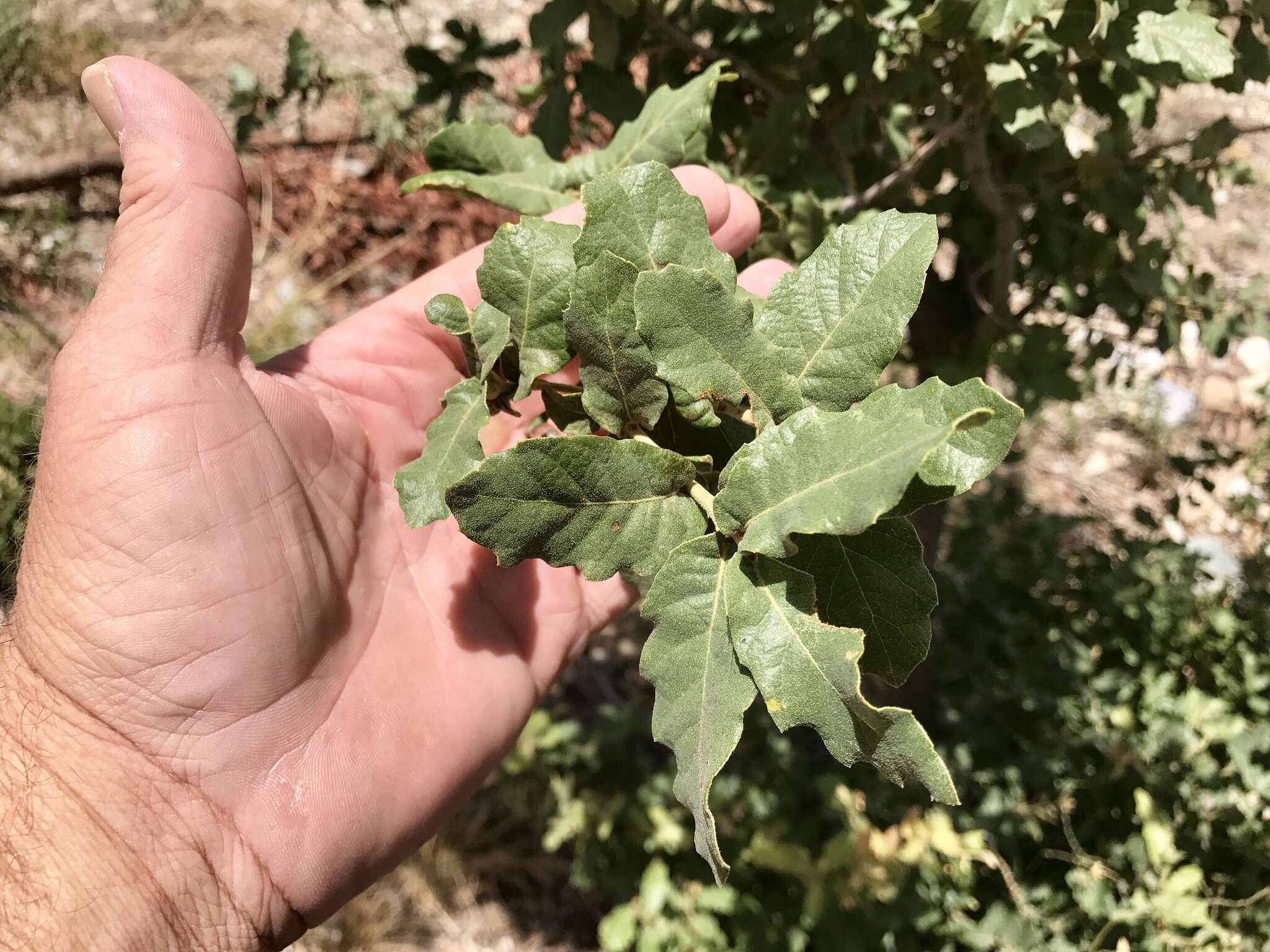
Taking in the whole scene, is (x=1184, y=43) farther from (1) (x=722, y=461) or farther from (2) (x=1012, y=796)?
(2) (x=1012, y=796)

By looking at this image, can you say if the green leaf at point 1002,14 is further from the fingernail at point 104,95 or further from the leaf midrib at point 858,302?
the fingernail at point 104,95

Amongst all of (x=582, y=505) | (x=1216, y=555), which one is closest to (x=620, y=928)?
(x=582, y=505)

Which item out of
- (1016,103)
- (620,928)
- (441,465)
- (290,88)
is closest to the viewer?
(441,465)

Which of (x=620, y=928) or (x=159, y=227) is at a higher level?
(x=159, y=227)

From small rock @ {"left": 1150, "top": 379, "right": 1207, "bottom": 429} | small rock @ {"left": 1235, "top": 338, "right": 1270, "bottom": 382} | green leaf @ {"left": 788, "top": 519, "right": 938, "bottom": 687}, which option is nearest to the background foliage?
green leaf @ {"left": 788, "top": 519, "right": 938, "bottom": 687}

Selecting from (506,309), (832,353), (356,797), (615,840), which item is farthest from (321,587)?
(615,840)

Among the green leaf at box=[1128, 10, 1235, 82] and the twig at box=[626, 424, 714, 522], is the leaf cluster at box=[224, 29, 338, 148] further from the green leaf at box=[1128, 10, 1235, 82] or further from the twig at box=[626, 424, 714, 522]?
the green leaf at box=[1128, 10, 1235, 82]
